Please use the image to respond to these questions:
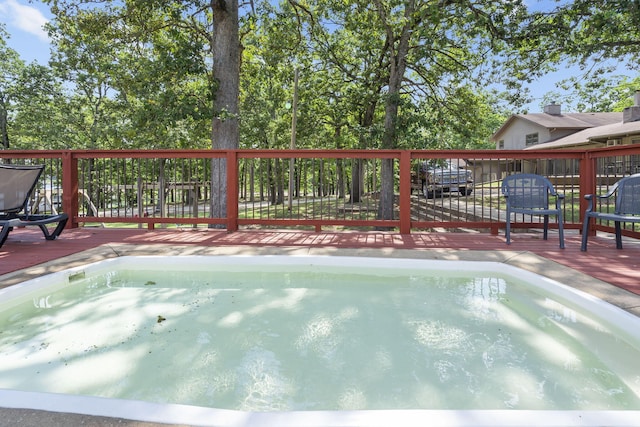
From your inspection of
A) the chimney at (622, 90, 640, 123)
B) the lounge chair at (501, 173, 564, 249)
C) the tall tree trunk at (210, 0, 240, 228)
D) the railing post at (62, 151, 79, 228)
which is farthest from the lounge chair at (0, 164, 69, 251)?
the chimney at (622, 90, 640, 123)

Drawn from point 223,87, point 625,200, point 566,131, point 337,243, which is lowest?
point 337,243

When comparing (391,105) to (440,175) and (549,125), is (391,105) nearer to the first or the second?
(440,175)

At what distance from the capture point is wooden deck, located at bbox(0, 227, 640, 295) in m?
3.53

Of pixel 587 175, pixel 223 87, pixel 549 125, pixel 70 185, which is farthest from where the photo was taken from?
pixel 549 125

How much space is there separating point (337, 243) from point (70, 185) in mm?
4236

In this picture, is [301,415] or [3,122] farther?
[3,122]

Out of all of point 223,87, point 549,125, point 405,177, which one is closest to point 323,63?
point 223,87

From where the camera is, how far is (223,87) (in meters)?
7.27

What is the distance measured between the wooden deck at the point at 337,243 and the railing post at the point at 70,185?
307mm

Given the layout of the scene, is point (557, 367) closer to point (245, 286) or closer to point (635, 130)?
point (245, 286)

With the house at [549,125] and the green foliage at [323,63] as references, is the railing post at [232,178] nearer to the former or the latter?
the green foliage at [323,63]

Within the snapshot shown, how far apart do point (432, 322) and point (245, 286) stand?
1716mm

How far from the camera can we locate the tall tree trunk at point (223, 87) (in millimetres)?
7035

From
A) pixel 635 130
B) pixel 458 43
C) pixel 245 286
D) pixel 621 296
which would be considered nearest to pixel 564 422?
pixel 621 296
